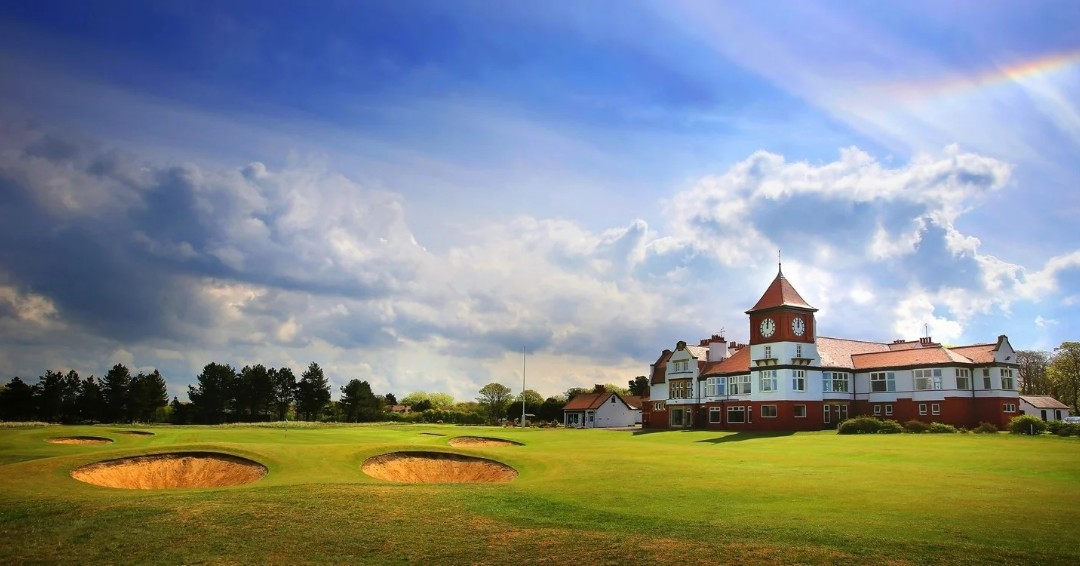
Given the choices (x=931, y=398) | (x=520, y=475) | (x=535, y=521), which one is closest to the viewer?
(x=535, y=521)

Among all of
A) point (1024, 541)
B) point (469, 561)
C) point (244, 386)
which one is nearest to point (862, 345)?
point (1024, 541)

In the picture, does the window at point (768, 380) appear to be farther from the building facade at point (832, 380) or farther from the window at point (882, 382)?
the window at point (882, 382)

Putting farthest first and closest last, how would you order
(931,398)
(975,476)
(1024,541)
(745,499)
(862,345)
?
(862,345), (931,398), (975,476), (745,499), (1024,541)

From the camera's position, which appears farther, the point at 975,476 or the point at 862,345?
the point at 862,345

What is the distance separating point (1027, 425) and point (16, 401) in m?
117

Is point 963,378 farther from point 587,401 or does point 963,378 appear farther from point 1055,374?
point 587,401

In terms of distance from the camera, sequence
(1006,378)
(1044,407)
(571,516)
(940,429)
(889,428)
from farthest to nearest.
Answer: (1044,407) → (1006,378) → (889,428) → (940,429) → (571,516)

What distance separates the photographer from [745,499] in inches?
817

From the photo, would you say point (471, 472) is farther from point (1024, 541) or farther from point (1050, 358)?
point (1050, 358)

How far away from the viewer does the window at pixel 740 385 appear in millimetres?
72125

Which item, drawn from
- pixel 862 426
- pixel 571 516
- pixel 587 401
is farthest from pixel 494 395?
pixel 571 516

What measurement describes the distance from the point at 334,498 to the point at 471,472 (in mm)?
11393

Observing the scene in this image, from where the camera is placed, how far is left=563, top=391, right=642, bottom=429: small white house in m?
105

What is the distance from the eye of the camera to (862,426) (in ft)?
184
